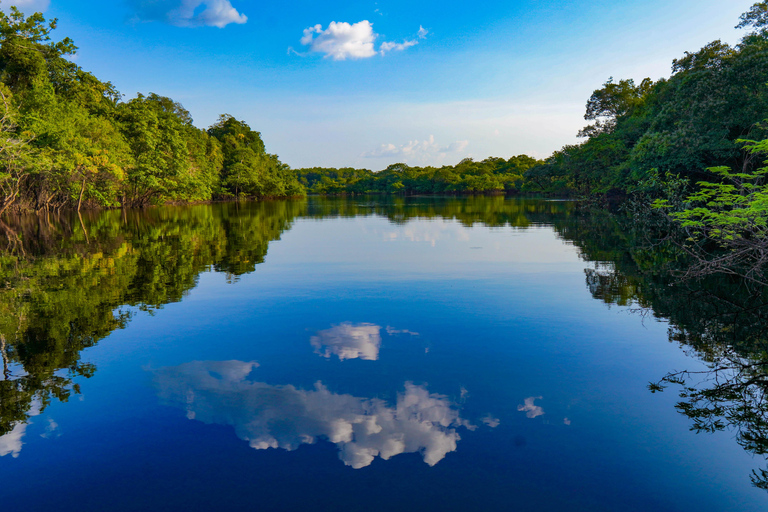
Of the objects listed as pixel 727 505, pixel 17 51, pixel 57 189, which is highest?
pixel 17 51

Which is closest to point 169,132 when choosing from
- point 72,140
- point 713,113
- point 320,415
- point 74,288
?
point 72,140

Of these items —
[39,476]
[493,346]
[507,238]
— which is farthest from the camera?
[507,238]

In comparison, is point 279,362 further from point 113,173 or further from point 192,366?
point 113,173

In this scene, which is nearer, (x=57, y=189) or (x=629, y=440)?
(x=629, y=440)

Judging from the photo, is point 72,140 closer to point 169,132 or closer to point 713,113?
point 169,132

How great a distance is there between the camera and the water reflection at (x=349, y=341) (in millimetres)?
8039

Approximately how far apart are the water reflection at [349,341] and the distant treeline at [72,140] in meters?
27.5

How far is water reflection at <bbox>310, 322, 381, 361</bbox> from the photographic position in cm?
804

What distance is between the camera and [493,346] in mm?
8383

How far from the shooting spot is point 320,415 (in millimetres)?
5812

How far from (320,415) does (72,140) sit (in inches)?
1880

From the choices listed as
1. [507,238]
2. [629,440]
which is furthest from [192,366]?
[507,238]

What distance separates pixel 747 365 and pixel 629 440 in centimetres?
381

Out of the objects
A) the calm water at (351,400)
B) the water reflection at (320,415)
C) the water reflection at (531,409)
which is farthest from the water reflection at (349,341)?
the water reflection at (531,409)
